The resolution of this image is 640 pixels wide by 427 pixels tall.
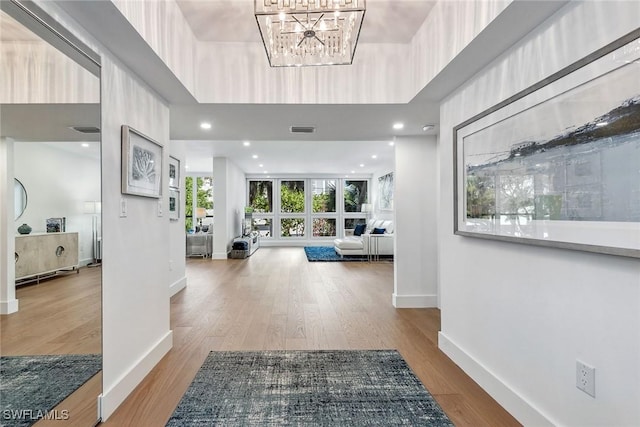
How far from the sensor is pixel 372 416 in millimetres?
1808

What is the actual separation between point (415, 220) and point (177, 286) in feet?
11.2

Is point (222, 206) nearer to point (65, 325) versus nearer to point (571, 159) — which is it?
point (65, 325)

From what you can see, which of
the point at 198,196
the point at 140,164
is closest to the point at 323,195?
the point at 198,196

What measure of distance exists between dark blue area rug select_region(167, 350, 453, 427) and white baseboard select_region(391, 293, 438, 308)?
1.36 meters

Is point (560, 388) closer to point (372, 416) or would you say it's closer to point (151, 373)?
point (372, 416)

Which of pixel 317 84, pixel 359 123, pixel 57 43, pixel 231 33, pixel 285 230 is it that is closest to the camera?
pixel 57 43

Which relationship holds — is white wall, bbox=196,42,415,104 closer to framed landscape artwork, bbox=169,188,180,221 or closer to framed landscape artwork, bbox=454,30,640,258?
framed landscape artwork, bbox=454,30,640,258

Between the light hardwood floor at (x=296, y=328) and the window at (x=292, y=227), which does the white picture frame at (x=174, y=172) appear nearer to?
the light hardwood floor at (x=296, y=328)

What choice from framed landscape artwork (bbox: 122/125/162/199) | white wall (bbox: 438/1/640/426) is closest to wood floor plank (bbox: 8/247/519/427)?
white wall (bbox: 438/1/640/426)

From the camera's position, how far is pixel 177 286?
4645 millimetres

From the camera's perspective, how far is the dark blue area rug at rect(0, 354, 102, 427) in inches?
50.0

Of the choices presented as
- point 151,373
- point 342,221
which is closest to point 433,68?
point 151,373

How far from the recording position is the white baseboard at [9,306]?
4.44ft

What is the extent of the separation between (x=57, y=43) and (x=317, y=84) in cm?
169
